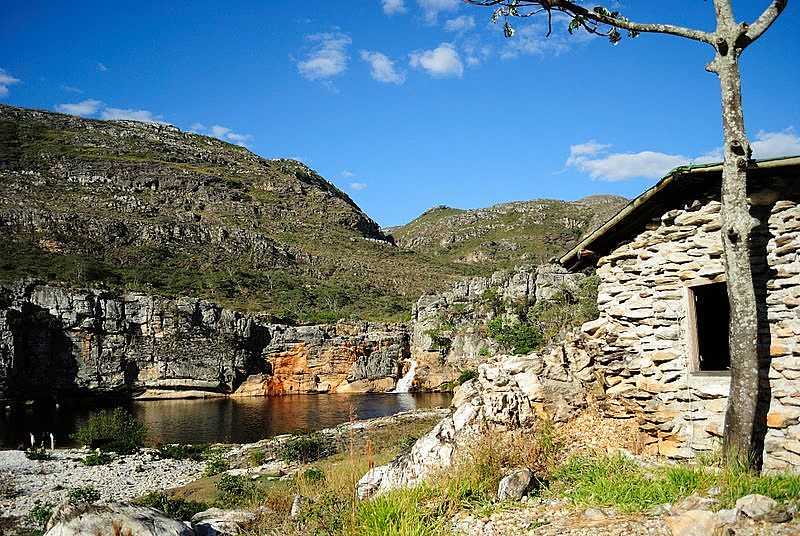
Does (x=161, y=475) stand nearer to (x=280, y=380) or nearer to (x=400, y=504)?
(x=400, y=504)

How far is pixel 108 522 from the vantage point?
650cm

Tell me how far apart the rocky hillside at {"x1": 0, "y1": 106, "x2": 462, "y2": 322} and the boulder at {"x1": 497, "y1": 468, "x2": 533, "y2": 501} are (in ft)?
187

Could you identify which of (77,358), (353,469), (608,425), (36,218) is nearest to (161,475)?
(353,469)

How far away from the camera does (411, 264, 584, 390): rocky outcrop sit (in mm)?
53938

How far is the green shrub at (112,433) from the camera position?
28806 mm

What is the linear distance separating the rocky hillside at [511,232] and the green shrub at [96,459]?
6022 centimetres

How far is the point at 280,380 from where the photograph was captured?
58500 millimetres

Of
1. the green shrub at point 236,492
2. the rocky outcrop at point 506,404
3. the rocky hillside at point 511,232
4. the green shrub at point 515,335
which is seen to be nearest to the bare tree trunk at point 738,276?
the rocky outcrop at point 506,404

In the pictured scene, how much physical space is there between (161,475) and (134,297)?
3906 centimetres

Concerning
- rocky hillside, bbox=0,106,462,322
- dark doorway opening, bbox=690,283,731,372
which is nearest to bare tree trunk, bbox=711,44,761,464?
dark doorway opening, bbox=690,283,731,372

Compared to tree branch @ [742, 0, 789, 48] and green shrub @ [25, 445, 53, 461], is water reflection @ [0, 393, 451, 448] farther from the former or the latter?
tree branch @ [742, 0, 789, 48]

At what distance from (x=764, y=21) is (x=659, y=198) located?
262cm

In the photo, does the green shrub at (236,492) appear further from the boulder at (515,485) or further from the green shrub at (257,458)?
the boulder at (515,485)

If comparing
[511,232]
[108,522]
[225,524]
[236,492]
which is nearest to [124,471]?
[236,492]
